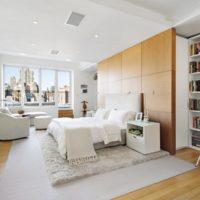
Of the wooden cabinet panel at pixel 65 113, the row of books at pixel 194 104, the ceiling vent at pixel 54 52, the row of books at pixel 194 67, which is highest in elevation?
the ceiling vent at pixel 54 52

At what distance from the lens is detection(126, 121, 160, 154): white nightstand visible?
119 inches

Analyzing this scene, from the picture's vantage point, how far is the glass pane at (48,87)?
7.64 m

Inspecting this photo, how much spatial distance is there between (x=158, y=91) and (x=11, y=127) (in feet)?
12.7

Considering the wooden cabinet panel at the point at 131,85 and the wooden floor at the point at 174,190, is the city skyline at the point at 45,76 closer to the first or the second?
the wooden cabinet panel at the point at 131,85

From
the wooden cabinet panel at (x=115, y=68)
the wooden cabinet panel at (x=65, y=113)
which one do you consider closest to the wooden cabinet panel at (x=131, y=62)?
the wooden cabinet panel at (x=115, y=68)

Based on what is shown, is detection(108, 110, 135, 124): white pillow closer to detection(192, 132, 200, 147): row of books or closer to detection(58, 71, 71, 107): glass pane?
detection(192, 132, 200, 147): row of books

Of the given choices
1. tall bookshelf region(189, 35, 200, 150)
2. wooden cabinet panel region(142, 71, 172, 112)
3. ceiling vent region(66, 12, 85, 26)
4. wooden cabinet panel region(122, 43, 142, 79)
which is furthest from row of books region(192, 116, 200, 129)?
ceiling vent region(66, 12, 85, 26)

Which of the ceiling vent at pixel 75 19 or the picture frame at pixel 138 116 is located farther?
the picture frame at pixel 138 116

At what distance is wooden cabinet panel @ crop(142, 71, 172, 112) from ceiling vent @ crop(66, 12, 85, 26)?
2.02 m

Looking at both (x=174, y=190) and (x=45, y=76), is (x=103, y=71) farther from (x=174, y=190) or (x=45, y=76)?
(x=174, y=190)

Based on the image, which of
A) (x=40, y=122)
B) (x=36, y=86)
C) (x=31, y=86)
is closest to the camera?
(x=40, y=122)

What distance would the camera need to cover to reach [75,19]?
281cm

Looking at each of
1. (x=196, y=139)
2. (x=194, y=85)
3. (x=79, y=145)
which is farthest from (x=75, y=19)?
(x=196, y=139)

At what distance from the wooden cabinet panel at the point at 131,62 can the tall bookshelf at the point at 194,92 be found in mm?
1173
